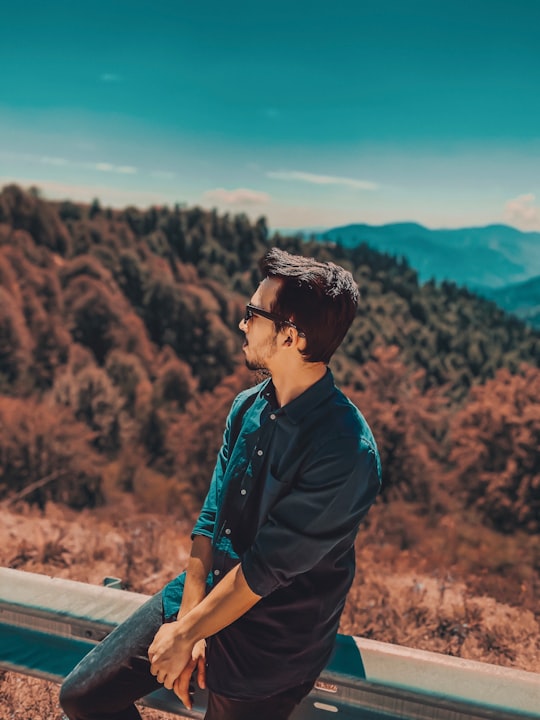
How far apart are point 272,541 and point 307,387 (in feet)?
1.28

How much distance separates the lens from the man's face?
1.75 metres

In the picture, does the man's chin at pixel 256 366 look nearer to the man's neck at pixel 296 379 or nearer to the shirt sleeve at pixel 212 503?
the man's neck at pixel 296 379

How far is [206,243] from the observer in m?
116

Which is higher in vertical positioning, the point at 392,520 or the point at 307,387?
the point at 307,387

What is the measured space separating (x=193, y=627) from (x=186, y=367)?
197 feet

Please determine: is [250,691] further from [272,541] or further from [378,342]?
[378,342]

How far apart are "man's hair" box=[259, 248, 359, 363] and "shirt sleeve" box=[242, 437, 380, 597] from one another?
24cm

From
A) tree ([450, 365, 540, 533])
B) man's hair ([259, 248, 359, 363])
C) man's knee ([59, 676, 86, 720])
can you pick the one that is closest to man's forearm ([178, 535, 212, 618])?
man's knee ([59, 676, 86, 720])

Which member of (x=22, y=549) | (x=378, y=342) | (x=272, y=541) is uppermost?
(x=272, y=541)

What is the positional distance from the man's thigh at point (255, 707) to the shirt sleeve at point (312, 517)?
10.7 inches

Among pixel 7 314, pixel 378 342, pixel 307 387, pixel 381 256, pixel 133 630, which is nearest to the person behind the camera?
pixel 307 387

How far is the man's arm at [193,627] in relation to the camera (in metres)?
1.65

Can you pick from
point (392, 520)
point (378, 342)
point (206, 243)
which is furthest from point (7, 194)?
point (392, 520)

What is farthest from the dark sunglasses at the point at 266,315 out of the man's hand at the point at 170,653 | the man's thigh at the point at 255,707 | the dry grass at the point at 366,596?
the dry grass at the point at 366,596
